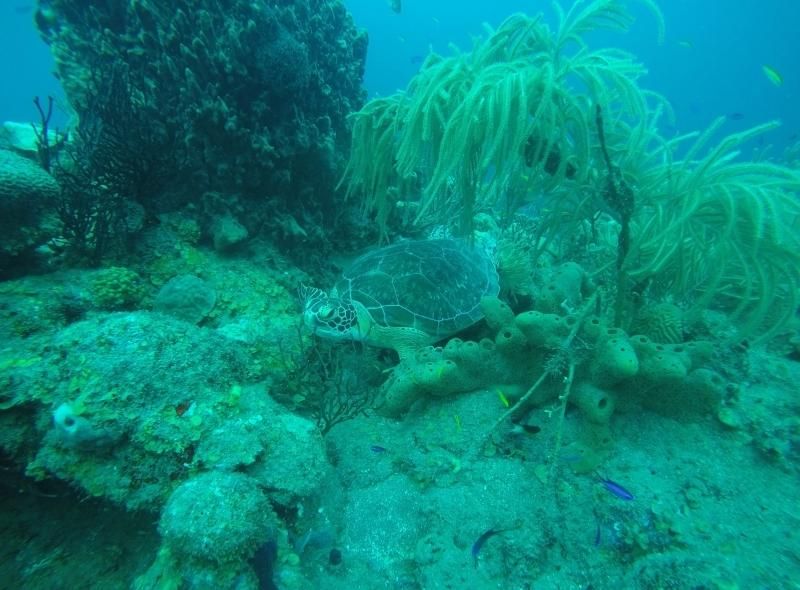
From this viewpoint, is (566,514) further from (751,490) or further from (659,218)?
(659,218)

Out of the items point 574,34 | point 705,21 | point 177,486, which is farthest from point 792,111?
point 177,486

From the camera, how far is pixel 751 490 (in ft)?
7.65

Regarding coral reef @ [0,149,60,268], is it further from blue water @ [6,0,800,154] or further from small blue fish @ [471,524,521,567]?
blue water @ [6,0,800,154]

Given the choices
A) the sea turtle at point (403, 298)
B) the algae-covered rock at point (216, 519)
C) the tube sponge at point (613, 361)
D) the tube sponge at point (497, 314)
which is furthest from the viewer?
the sea turtle at point (403, 298)

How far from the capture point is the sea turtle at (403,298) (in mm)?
4129

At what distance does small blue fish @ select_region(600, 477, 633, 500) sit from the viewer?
2296mm

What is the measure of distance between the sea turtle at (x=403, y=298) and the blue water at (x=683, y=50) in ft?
206

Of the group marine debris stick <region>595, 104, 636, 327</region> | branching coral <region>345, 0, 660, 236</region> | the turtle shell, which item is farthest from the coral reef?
marine debris stick <region>595, 104, 636, 327</region>

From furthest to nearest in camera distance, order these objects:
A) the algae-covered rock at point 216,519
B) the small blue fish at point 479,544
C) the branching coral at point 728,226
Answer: the branching coral at point 728,226, the small blue fish at point 479,544, the algae-covered rock at point 216,519

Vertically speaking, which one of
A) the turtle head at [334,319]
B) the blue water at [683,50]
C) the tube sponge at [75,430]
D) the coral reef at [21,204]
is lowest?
the tube sponge at [75,430]

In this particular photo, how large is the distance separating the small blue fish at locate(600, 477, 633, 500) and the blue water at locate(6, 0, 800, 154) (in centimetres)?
6583

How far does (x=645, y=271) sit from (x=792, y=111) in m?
87.8

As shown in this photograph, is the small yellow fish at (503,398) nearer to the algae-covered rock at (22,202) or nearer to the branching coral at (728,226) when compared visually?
the branching coral at (728,226)

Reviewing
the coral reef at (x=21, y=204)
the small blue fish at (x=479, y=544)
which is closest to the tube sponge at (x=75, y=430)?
the coral reef at (x=21, y=204)
